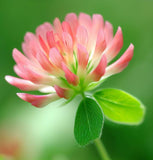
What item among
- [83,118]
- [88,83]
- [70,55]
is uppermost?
[70,55]

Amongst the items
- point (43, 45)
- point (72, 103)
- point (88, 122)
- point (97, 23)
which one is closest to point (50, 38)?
point (43, 45)

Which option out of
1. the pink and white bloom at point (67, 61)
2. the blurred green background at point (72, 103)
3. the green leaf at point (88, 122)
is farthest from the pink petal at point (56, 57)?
the blurred green background at point (72, 103)

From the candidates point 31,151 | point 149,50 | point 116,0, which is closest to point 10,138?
point 31,151

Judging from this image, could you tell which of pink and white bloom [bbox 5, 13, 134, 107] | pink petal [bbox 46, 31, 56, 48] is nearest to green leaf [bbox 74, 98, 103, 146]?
pink and white bloom [bbox 5, 13, 134, 107]

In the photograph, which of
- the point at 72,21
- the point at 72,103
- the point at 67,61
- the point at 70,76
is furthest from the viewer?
the point at 72,103

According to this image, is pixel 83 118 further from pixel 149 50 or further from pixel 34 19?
pixel 34 19

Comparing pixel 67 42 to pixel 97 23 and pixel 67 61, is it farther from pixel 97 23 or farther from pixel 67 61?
pixel 97 23

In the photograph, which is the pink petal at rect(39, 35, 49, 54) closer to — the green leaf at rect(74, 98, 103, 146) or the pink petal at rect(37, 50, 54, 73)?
the pink petal at rect(37, 50, 54, 73)
